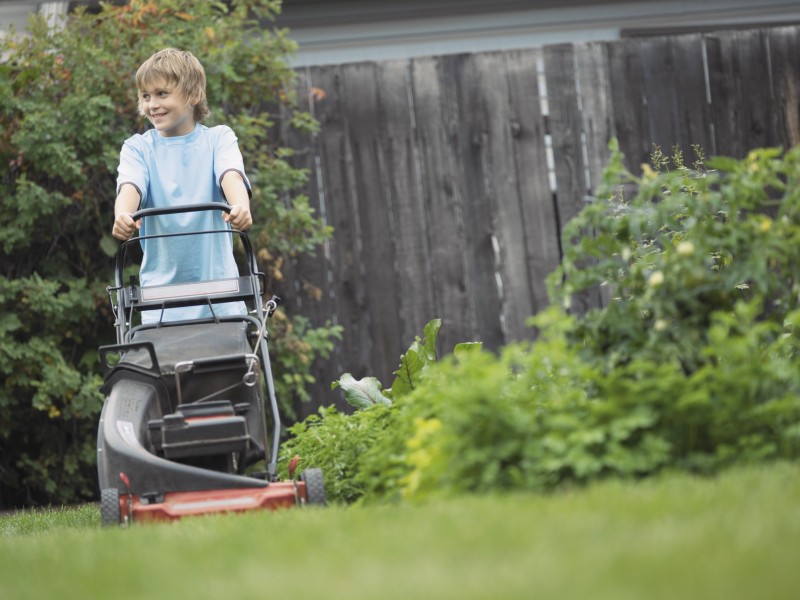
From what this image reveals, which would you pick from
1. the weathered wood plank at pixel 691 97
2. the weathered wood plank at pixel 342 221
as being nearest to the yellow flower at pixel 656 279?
the weathered wood plank at pixel 342 221

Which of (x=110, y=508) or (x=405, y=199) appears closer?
(x=110, y=508)

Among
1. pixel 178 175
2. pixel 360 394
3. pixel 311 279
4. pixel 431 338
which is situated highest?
pixel 178 175

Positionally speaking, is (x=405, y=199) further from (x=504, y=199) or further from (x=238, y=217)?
(x=238, y=217)

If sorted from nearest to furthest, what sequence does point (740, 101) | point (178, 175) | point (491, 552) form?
point (491, 552) < point (178, 175) < point (740, 101)

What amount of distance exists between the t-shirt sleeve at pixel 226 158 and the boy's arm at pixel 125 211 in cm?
37

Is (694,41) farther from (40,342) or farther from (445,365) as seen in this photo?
(445,365)

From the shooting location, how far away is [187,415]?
4363 millimetres

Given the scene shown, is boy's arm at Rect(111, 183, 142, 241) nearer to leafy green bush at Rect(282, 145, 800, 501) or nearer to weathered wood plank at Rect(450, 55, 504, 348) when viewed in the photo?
leafy green bush at Rect(282, 145, 800, 501)

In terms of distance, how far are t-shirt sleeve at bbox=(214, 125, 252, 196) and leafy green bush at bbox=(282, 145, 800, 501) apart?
1593mm

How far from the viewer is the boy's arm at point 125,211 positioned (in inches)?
189

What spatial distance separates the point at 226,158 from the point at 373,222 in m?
2.70

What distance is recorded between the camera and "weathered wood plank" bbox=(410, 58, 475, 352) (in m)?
7.95

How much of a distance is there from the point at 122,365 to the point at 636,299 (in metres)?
1.92

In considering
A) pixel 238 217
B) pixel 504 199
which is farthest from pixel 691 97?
pixel 238 217
